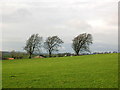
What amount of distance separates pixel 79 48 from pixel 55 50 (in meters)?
12.0

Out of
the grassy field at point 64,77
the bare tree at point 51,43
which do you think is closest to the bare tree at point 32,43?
the bare tree at point 51,43

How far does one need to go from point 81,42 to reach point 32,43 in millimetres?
24030

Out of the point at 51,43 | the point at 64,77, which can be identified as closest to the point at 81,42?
the point at 51,43

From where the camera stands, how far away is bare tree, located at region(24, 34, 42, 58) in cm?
7976

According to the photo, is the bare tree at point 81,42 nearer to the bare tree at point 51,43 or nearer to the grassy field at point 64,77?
the bare tree at point 51,43

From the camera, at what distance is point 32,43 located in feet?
268

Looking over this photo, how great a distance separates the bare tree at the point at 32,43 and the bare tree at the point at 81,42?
18.2 metres

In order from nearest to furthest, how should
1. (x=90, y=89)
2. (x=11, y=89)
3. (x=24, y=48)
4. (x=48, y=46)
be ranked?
(x=90, y=89) < (x=11, y=89) < (x=24, y=48) < (x=48, y=46)

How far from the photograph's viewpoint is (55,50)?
278ft

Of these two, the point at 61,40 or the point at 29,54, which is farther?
the point at 61,40

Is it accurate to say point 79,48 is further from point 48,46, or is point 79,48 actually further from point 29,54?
point 29,54

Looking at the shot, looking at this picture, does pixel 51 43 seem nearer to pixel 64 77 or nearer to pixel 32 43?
pixel 32 43

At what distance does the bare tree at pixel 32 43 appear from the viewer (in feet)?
262

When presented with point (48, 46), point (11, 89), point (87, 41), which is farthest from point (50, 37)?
point (11, 89)
